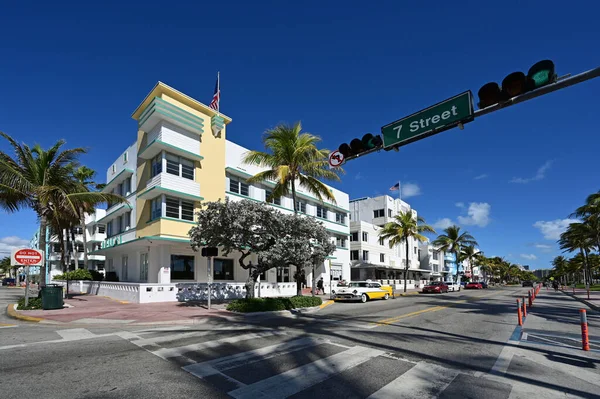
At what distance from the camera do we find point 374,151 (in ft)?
28.5

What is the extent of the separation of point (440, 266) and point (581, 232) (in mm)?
40329

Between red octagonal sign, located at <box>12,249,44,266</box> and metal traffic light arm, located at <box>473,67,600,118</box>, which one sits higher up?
metal traffic light arm, located at <box>473,67,600,118</box>

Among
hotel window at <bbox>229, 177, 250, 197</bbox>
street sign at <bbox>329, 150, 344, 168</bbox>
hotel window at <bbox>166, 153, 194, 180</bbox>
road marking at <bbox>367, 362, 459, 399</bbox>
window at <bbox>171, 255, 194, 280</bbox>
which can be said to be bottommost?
road marking at <bbox>367, 362, 459, 399</bbox>

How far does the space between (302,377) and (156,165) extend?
21.1 metres

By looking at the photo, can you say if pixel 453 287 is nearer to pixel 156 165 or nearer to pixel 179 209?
pixel 179 209

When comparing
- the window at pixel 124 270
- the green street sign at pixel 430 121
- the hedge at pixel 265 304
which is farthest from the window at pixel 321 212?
the green street sign at pixel 430 121

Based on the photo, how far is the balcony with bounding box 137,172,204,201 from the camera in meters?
22.3

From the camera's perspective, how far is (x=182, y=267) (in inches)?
980

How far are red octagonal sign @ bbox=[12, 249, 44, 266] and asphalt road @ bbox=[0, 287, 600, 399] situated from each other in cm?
544

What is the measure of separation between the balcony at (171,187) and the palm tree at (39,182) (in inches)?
161

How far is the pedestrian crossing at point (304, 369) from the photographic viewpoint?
5.55 m

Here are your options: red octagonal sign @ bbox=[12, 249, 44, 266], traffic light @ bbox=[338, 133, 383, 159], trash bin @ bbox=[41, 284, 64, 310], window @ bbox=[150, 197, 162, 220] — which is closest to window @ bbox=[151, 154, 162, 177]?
window @ bbox=[150, 197, 162, 220]

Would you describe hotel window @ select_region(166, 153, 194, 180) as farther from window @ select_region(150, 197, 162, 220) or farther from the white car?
the white car

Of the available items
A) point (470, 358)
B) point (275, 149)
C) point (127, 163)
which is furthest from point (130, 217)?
point (470, 358)
